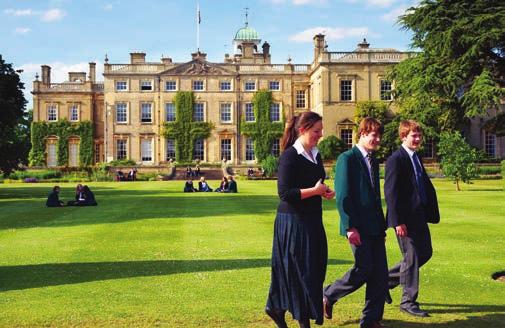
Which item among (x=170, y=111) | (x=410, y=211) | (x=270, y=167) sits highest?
(x=170, y=111)

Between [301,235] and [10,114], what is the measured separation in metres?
23.1

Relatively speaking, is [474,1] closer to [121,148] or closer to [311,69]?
[311,69]

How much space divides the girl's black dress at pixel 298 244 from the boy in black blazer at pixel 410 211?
44.4 inches

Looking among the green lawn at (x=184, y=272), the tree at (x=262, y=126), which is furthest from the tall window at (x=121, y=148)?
the green lawn at (x=184, y=272)

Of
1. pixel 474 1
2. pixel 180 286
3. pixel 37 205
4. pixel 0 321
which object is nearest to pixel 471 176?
pixel 474 1

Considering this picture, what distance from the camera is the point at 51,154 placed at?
54.9 metres

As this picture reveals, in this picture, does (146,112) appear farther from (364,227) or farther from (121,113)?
(364,227)

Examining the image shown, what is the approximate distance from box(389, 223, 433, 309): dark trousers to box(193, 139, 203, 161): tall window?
154 feet

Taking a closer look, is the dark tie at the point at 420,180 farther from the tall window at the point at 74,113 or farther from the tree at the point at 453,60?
the tall window at the point at 74,113

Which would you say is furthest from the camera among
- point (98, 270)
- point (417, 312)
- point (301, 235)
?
point (98, 270)

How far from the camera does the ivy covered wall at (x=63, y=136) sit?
179ft

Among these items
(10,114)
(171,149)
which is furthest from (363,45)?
(10,114)

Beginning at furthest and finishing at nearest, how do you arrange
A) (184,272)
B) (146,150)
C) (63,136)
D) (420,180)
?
(63,136) < (146,150) < (184,272) < (420,180)

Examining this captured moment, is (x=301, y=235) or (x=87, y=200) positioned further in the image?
(x=87, y=200)
